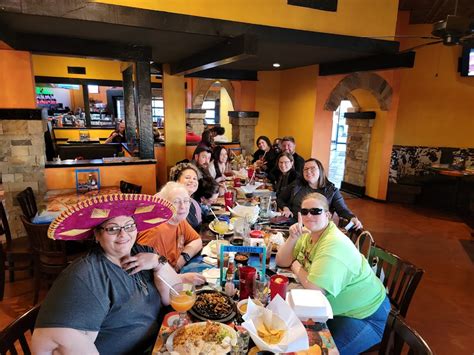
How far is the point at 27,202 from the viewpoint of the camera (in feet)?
12.5

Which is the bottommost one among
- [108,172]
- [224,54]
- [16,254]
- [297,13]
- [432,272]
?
[432,272]

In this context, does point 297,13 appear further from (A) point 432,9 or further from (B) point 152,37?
(A) point 432,9

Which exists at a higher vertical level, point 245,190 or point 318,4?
point 318,4

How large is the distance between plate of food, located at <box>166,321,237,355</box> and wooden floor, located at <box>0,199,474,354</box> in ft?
7.99

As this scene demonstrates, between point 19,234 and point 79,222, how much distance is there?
4095mm

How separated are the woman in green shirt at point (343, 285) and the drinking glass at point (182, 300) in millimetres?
718

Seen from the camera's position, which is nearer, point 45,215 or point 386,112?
point 45,215

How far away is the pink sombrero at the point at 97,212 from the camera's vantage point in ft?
4.54

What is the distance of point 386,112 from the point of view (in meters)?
7.28

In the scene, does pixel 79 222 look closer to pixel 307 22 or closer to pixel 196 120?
pixel 307 22

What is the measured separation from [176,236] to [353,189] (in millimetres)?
6768

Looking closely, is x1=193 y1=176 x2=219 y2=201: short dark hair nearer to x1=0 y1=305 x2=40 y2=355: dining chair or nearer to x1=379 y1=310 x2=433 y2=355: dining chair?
x1=0 y1=305 x2=40 y2=355: dining chair

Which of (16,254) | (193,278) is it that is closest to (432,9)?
(193,278)

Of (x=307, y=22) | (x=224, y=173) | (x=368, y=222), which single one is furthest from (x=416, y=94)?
(x=224, y=173)
